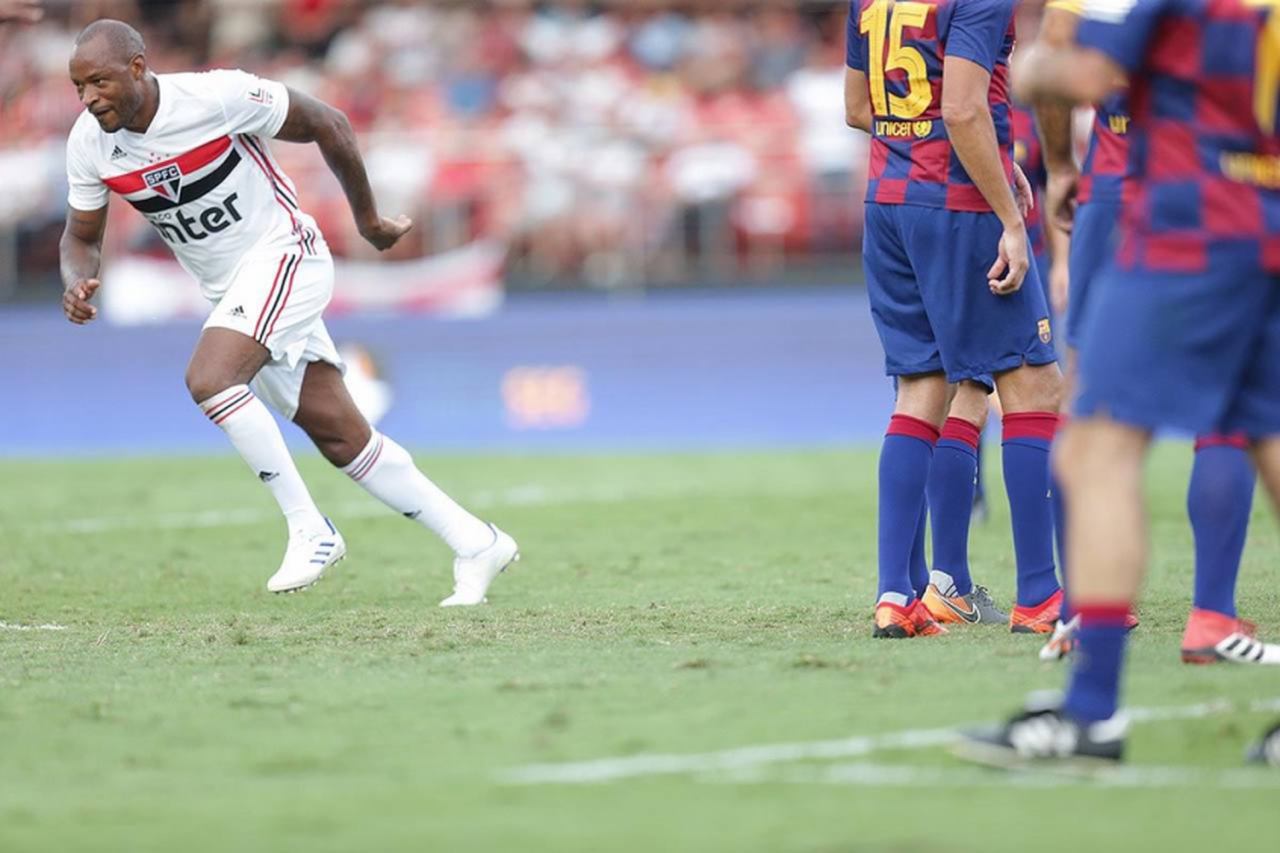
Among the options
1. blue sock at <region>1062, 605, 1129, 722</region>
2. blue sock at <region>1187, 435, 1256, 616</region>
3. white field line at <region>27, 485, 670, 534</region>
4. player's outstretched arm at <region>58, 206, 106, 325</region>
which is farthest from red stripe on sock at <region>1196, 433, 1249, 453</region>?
white field line at <region>27, 485, 670, 534</region>

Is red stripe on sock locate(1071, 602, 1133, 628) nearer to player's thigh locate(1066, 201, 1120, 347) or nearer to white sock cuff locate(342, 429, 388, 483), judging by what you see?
player's thigh locate(1066, 201, 1120, 347)

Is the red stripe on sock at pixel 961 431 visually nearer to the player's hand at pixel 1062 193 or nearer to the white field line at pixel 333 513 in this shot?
the player's hand at pixel 1062 193

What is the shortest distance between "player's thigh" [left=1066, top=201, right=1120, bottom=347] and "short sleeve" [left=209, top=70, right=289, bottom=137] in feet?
11.4

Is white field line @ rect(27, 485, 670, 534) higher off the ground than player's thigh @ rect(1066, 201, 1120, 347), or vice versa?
player's thigh @ rect(1066, 201, 1120, 347)

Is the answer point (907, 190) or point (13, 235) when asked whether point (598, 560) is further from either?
point (13, 235)

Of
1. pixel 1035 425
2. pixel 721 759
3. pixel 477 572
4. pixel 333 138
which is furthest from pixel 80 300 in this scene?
pixel 721 759

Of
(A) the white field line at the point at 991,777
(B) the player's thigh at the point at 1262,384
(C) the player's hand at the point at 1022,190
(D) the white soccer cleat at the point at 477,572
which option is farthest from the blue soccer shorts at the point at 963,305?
(A) the white field line at the point at 991,777

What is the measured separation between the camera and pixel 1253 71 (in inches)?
183

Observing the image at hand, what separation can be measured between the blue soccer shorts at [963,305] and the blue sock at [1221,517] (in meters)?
1.00

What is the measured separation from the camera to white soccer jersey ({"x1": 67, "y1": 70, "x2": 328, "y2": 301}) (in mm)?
8383

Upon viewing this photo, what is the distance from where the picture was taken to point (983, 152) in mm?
6863

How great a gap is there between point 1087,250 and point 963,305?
70cm

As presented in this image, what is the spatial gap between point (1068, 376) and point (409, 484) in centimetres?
323

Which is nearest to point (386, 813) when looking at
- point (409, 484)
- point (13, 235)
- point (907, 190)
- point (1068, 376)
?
point (1068, 376)
